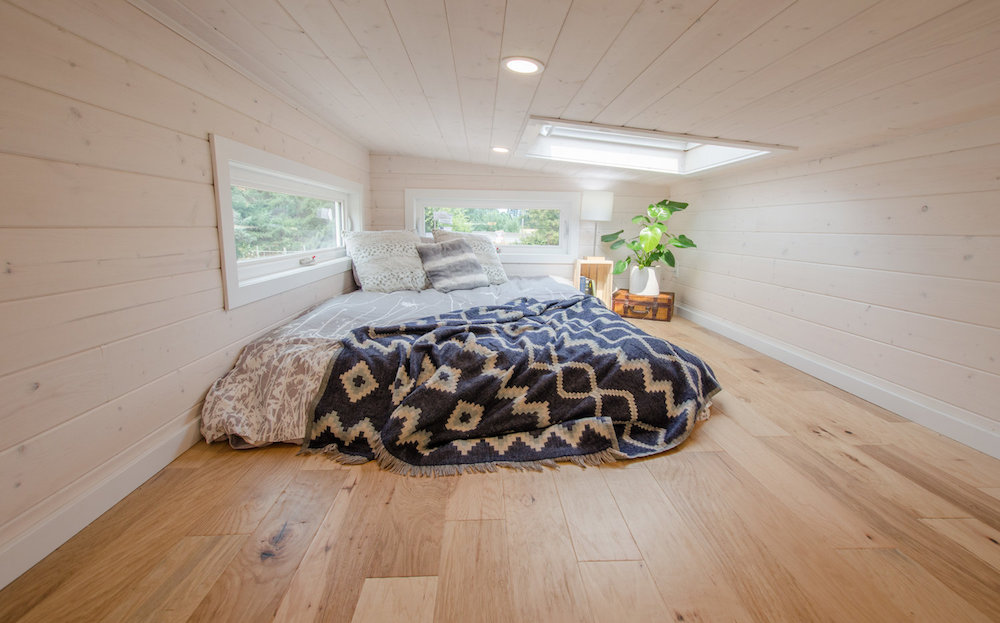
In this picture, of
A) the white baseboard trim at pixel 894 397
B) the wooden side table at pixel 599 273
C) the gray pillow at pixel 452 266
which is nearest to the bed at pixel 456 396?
the white baseboard trim at pixel 894 397

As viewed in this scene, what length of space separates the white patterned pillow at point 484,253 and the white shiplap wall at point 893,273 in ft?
6.56

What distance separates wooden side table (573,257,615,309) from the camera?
13.5 feet

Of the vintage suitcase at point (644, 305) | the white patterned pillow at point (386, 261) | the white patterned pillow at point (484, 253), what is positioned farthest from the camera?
the vintage suitcase at point (644, 305)

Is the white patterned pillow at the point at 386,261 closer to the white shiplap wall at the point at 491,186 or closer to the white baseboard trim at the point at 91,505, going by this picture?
the white shiplap wall at the point at 491,186

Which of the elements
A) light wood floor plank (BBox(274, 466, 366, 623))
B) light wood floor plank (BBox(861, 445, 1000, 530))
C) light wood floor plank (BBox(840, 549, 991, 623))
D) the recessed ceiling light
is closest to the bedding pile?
light wood floor plank (BBox(274, 466, 366, 623))

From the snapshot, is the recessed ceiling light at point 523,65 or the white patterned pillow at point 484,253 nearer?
the recessed ceiling light at point 523,65

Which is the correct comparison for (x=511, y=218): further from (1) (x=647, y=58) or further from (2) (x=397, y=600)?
(2) (x=397, y=600)

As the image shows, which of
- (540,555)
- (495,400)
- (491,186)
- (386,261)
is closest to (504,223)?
(491,186)

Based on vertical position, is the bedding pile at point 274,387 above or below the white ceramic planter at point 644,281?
below

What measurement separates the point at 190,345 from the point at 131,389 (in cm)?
27

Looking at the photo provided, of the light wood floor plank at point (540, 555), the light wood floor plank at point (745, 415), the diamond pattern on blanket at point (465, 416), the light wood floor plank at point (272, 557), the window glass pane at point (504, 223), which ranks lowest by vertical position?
the light wood floor plank at point (272, 557)

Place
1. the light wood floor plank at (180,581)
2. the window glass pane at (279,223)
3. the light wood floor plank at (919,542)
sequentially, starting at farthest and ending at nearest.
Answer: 1. the window glass pane at (279,223)
2. the light wood floor plank at (919,542)
3. the light wood floor plank at (180,581)

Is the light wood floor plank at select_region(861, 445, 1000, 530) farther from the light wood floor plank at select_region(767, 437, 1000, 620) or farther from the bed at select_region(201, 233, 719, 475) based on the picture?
the bed at select_region(201, 233, 719, 475)

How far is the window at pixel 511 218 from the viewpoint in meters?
4.10
